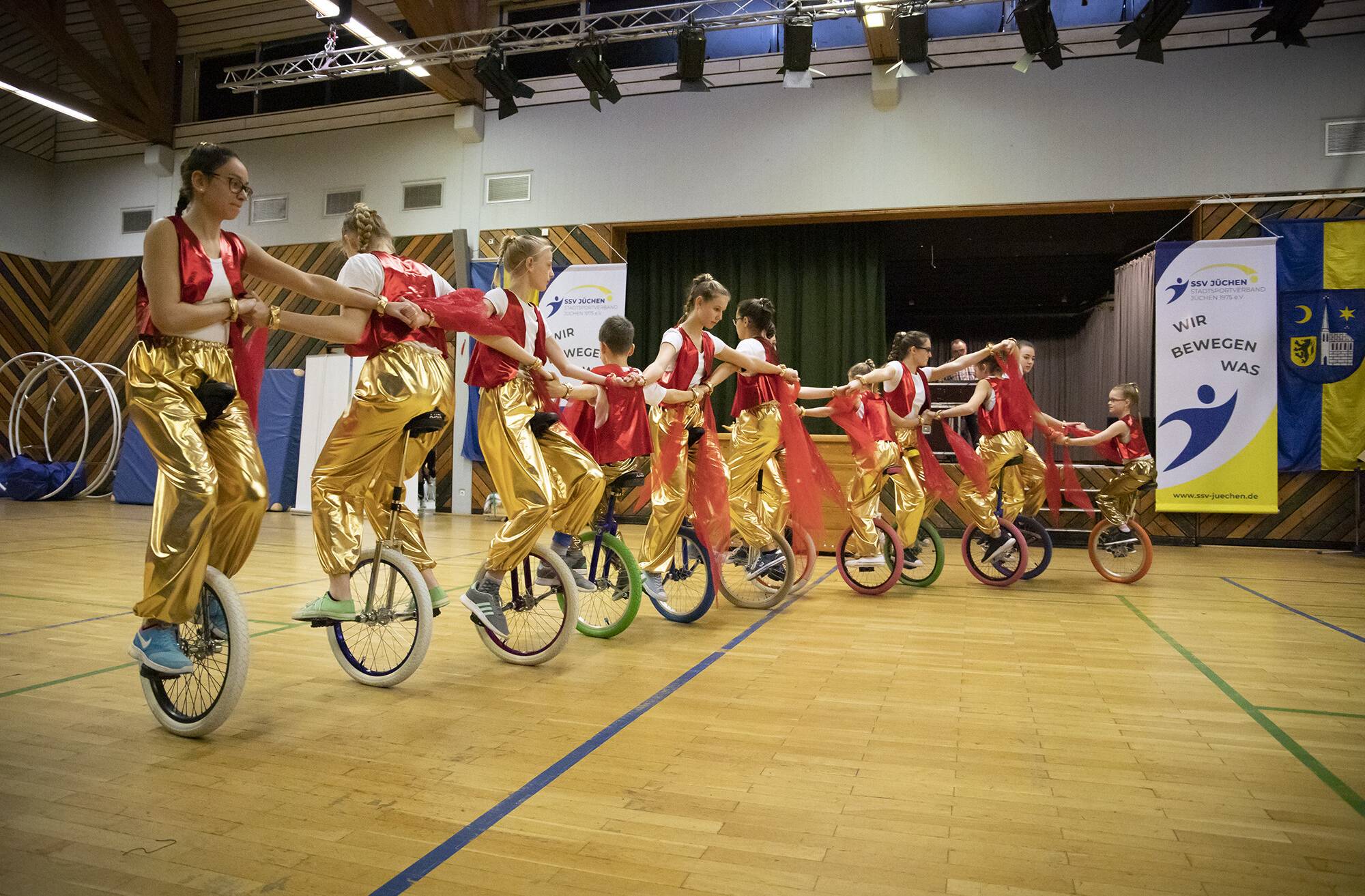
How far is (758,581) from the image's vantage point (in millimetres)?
4824

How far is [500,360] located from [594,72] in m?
7.03

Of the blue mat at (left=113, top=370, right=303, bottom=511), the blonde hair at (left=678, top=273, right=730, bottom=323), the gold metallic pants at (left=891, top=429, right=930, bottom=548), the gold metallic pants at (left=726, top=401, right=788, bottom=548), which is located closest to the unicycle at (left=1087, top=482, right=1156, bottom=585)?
the gold metallic pants at (left=891, top=429, right=930, bottom=548)

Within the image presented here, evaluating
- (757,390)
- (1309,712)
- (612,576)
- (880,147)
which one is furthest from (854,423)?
(880,147)

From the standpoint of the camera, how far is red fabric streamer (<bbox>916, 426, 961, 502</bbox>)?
551 centimetres

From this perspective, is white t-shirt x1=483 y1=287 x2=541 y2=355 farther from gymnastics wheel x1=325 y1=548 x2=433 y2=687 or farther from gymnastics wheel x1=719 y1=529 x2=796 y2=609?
gymnastics wheel x1=719 y1=529 x2=796 y2=609

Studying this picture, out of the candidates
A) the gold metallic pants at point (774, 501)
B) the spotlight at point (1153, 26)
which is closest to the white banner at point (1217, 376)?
the spotlight at point (1153, 26)

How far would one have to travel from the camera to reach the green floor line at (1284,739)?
7.07 ft

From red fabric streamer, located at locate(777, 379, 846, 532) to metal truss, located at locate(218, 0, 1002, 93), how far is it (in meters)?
5.09

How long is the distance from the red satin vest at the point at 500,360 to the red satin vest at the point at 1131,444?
4.68 m

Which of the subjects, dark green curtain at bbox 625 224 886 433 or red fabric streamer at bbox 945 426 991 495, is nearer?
red fabric streamer at bbox 945 426 991 495

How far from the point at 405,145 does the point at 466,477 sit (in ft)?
14.7

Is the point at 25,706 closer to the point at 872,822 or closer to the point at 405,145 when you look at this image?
the point at 872,822

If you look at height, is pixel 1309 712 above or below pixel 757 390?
below

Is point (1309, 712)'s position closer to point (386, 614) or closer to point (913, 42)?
point (386, 614)
